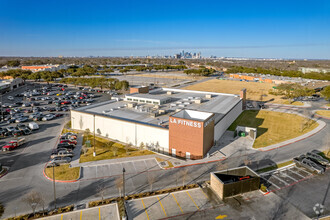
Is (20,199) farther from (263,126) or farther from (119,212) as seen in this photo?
(263,126)

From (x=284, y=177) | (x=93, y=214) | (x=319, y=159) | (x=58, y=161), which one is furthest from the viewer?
(x=319, y=159)

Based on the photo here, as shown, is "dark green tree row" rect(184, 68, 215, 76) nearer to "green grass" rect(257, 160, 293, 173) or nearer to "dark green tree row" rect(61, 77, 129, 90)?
"dark green tree row" rect(61, 77, 129, 90)

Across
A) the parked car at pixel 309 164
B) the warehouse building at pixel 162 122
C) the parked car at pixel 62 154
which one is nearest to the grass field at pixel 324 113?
the warehouse building at pixel 162 122

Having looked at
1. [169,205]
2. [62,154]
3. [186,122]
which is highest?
[186,122]

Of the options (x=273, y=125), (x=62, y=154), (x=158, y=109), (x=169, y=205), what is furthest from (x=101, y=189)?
(x=273, y=125)

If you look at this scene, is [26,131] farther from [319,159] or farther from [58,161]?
[319,159]

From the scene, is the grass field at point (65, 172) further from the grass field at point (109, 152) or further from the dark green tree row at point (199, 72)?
the dark green tree row at point (199, 72)

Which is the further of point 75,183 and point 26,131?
point 26,131
